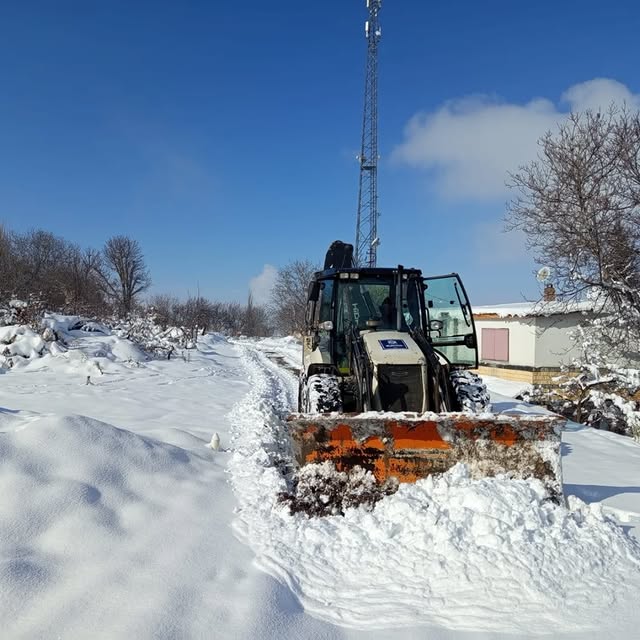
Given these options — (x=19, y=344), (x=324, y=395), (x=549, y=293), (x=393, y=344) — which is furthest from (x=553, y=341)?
(x=19, y=344)

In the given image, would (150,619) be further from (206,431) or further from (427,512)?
(206,431)

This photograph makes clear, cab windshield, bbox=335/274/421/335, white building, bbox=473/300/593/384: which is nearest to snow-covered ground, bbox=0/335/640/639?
cab windshield, bbox=335/274/421/335

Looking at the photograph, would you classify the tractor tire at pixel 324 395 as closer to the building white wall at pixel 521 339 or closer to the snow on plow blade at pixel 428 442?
the snow on plow blade at pixel 428 442

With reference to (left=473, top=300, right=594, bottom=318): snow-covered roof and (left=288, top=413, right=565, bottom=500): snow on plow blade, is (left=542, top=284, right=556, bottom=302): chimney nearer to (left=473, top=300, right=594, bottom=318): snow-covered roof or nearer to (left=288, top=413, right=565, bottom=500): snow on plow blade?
(left=473, top=300, right=594, bottom=318): snow-covered roof

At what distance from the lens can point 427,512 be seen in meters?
3.45

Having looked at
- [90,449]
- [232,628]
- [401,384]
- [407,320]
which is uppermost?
[407,320]

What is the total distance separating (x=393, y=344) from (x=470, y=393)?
3.31ft

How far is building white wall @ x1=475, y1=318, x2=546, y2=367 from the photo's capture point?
17688 mm

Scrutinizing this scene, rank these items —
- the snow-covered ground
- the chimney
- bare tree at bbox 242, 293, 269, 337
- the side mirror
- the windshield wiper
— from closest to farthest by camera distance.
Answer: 1. the snow-covered ground
2. the windshield wiper
3. the side mirror
4. the chimney
5. bare tree at bbox 242, 293, 269, 337

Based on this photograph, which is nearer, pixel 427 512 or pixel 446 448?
pixel 427 512

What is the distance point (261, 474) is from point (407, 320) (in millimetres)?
2810

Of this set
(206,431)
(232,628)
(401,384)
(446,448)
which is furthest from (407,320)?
(232,628)

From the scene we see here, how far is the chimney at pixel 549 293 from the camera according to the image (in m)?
12.7

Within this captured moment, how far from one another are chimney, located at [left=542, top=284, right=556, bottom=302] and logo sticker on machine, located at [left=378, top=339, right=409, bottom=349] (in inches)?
354
